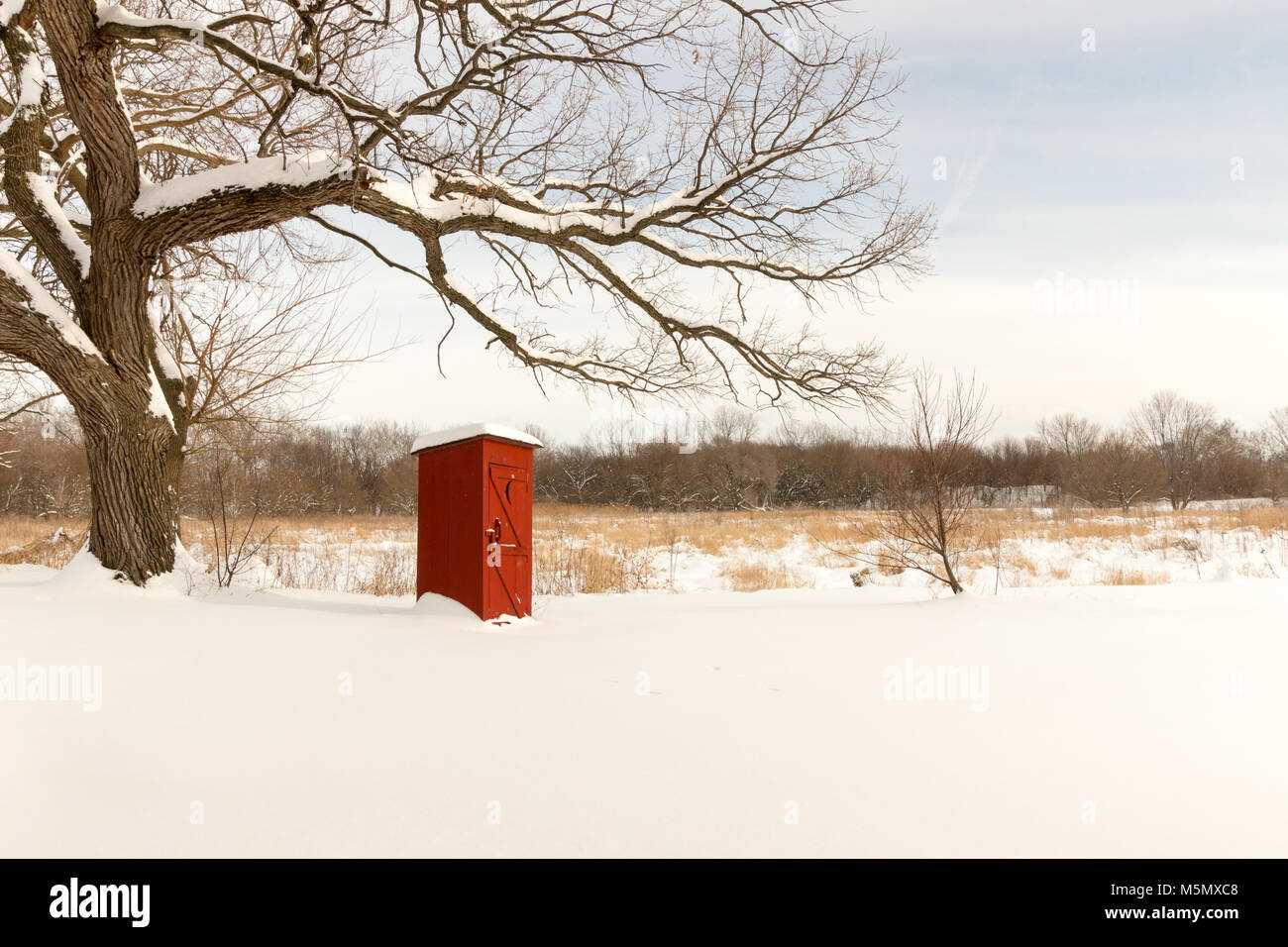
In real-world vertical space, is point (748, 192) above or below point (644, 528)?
above

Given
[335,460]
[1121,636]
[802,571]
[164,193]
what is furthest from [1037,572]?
[335,460]

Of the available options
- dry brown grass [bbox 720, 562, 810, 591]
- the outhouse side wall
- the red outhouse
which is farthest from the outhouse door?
dry brown grass [bbox 720, 562, 810, 591]

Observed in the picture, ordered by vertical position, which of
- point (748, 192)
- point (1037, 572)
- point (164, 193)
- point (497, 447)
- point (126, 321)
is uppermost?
point (748, 192)

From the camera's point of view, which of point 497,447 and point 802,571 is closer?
point 497,447

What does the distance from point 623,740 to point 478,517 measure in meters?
3.69

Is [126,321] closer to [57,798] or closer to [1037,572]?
[57,798]

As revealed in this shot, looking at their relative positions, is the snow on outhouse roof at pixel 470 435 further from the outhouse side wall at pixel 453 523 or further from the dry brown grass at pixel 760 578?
the dry brown grass at pixel 760 578

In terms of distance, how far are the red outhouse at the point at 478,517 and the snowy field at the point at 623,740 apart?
102cm

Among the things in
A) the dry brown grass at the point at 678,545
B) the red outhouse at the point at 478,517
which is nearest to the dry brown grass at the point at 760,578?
the dry brown grass at the point at 678,545

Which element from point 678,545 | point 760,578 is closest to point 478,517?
point 760,578

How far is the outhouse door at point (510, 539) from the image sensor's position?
660 centimetres

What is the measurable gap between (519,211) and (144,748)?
5.84 meters

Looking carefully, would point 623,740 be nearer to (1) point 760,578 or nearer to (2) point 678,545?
(1) point 760,578
